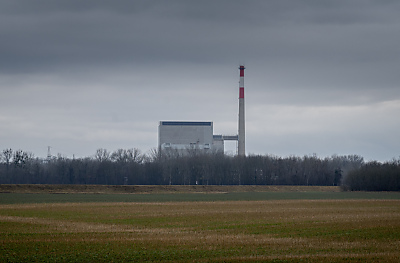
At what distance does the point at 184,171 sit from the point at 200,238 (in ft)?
332

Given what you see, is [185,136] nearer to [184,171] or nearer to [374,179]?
[184,171]

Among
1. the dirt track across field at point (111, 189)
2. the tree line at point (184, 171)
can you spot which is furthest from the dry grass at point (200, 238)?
the tree line at point (184, 171)

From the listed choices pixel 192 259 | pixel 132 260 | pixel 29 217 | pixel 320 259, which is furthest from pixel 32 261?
pixel 29 217

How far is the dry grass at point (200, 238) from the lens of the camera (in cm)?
2009

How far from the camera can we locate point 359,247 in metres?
22.2

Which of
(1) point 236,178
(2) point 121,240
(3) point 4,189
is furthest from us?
(1) point 236,178

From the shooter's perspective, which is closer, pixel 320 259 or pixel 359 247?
pixel 320 259

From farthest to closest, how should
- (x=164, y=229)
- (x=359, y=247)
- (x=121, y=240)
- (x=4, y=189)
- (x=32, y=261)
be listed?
(x=4, y=189), (x=164, y=229), (x=121, y=240), (x=359, y=247), (x=32, y=261)

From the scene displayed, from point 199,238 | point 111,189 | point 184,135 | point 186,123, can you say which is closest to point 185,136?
point 184,135

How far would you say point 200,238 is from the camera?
2542 centimetres

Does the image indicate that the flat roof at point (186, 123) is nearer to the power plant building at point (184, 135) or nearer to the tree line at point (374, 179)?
the power plant building at point (184, 135)

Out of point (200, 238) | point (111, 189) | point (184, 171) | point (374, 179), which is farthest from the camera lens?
point (184, 171)

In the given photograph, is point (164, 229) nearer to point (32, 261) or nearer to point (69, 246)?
point (69, 246)

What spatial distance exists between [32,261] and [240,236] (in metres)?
10.8
